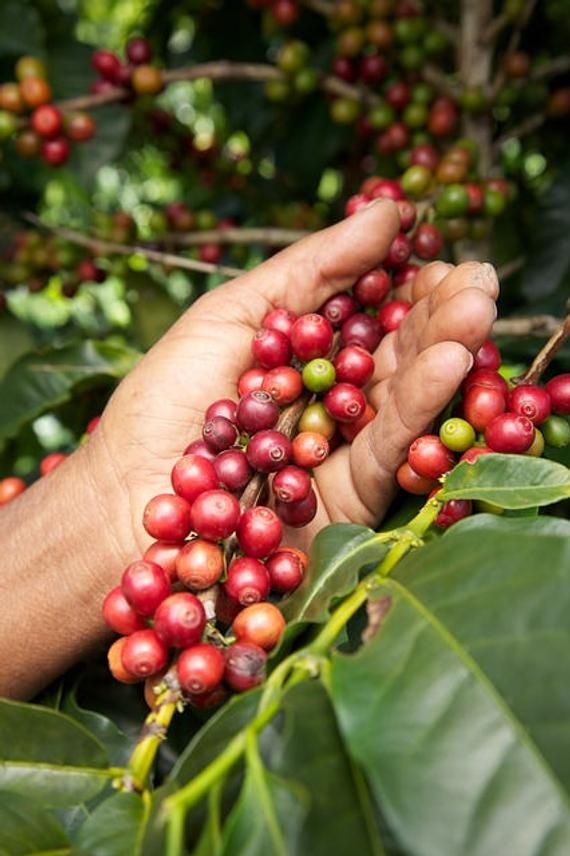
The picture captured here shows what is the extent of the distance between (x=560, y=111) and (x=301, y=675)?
1730 millimetres

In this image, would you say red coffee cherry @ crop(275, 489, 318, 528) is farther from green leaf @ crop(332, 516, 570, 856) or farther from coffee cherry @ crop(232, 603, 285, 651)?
green leaf @ crop(332, 516, 570, 856)

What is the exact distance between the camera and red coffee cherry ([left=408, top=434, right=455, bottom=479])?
107cm

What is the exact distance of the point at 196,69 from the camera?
1.98 m

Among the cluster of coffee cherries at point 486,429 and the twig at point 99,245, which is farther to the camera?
the twig at point 99,245

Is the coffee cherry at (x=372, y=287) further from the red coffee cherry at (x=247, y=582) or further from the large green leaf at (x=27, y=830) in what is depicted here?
the large green leaf at (x=27, y=830)

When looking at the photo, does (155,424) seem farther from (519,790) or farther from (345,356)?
(519,790)

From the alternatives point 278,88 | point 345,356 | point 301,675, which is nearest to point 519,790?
A: point 301,675

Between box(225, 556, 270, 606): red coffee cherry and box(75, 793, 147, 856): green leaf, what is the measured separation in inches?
10.2

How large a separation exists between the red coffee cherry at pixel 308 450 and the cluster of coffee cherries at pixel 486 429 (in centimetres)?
12

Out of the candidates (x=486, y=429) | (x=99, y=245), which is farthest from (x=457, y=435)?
(x=99, y=245)

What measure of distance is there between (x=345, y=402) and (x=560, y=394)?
285 mm

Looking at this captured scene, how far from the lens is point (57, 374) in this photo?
1.73m

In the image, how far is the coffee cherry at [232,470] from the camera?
3.49 feet

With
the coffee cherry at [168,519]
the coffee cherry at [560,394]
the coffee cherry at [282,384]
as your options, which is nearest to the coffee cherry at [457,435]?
the coffee cherry at [560,394]
